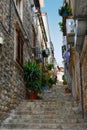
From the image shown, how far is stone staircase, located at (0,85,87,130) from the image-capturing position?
8.58 meters

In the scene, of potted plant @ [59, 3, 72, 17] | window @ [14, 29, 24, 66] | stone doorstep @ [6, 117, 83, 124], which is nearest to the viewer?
stone doorstep @ [6, 117, 83, 124]

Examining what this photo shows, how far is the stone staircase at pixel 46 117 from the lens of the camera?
8578 mm

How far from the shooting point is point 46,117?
9.60 meters

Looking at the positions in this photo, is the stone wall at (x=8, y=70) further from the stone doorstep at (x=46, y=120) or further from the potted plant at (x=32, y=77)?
the potted plant at (x=32, y=77)

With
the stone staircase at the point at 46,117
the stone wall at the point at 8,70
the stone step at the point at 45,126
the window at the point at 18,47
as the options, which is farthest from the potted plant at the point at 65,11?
the stone step at the point at 45,126

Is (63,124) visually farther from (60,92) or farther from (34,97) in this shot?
(60,92)

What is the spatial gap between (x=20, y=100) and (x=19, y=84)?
648 mm

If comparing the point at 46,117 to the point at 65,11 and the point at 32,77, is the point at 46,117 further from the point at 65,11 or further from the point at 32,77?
the point at 65,11

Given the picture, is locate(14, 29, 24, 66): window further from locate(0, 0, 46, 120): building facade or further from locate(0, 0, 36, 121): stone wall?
locate(0, 0, 36, 121): stone wall

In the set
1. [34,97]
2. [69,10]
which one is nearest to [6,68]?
[34,97]

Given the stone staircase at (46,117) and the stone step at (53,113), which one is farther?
the stone step at (53,113)

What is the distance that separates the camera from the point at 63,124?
28.6ft

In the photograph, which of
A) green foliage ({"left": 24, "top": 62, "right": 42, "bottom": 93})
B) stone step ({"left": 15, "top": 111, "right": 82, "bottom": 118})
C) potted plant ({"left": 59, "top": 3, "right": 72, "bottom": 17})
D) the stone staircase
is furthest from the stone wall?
potted plant ({"left": 59, "top": 3, "right": 72, "bottom": 17})

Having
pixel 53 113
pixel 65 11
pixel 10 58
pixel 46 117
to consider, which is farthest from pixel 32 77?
pixel 65 11
